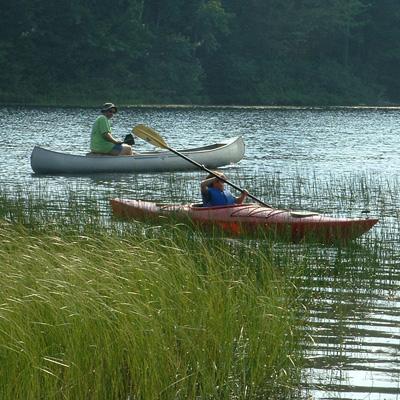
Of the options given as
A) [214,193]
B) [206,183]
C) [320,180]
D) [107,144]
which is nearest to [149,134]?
[206,183]

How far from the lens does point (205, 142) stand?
3538 centimetres

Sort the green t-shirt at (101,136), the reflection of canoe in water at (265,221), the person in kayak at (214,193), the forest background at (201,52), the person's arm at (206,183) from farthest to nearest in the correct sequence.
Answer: the forest background at (201,52) < the green t-shirt at (101,136) < the person's arm at (206,183) < the person in kayak at (214,193) < the reflection of canoe in water at (265,221)

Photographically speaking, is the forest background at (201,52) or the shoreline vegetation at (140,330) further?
the forest background at (201,52)

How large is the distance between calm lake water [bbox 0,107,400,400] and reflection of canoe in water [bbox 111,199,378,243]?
341 millimetres

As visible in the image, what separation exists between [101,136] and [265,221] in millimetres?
10369

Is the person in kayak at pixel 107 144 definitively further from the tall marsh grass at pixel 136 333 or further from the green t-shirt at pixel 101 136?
the tall marsh grass at pixel 136 333

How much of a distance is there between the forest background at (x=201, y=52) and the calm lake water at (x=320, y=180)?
14.9ft

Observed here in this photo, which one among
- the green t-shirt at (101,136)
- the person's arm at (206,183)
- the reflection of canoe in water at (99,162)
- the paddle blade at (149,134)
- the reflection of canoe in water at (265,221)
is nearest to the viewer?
the reflection of canoe in water at (265,221)

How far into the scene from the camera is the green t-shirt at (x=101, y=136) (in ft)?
72.6

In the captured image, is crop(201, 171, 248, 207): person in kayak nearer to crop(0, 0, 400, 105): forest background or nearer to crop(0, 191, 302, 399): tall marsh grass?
crop(0, 191, 302, 399): tall marsh grass

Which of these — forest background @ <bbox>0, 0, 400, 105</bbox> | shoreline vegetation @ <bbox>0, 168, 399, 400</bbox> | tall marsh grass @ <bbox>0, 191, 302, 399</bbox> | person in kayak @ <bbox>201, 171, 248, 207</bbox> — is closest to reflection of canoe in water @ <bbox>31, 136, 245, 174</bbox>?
person in kayak @ <bbox>201, 171, 248, 207</bbox>

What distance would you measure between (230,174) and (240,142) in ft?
7.69

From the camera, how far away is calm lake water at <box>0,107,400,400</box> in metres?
8.27

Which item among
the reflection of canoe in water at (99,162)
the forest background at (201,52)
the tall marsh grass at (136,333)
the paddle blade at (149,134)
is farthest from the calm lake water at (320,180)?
the forest background at (201,52)
